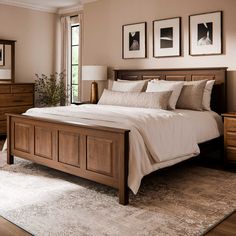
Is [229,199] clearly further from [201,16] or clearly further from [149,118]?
[201,16]

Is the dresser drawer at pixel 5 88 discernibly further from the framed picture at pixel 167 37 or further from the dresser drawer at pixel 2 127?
the framed picture at pixel 167 37

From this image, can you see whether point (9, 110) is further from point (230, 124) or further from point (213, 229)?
point (213, 229)

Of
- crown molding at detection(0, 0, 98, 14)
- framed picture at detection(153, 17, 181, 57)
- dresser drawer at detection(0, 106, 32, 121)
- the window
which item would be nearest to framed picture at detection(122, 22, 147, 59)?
framed picture at detection(153, 17, 181, 57)

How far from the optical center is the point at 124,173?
304 centimetres

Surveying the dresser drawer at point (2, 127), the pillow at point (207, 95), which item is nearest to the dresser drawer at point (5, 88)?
the dresser drawer at point (2, 127)

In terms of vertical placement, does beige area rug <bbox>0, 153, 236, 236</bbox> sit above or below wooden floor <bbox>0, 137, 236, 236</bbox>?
above

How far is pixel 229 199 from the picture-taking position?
323 cm

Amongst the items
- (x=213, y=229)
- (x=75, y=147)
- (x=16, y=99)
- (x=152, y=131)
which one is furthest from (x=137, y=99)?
(x=16, y=99)

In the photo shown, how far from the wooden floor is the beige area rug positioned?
0.17ft

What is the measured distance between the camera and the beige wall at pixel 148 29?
4707 mm

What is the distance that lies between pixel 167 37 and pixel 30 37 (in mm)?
3103

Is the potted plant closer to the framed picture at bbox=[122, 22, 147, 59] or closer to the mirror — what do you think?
the mirror

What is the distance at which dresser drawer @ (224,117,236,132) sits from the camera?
4.18 meters

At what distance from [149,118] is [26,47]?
433cm
